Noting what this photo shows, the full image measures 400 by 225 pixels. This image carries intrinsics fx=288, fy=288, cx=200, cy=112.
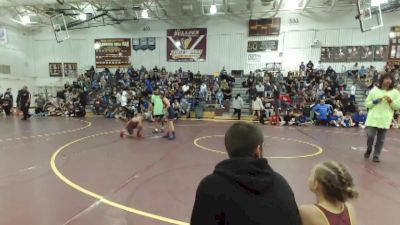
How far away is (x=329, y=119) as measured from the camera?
1357 cm

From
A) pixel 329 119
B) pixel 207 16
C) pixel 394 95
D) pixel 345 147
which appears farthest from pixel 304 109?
pixel 207 16

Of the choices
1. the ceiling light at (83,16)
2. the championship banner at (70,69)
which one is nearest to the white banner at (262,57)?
the ceiling light at (83,16)

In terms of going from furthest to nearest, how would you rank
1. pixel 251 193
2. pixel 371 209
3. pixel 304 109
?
pixel 304 109 < pixel 371 209 < pixel 251 193

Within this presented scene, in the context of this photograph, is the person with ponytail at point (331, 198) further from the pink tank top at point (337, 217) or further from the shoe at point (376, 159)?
the shoe at point (376, 159)

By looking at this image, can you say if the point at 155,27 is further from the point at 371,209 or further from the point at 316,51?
the point at 371,209

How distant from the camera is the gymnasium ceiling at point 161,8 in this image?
1975 cm

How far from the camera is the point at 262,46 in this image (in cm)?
2161

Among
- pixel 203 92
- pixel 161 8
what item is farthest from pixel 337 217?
pixel 161 8

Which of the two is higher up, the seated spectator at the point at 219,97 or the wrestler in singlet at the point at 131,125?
the seated spectator at the point at 219,97

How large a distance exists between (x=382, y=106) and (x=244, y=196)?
5.72 meters

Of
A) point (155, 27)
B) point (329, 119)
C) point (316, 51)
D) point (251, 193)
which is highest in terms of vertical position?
point (155, 27)

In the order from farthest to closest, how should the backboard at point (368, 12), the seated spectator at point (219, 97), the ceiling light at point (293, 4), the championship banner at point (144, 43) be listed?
the championship banner at point (144, 43), the ceiling light at point (293, 4), the seated spectator at point (219, 97), the backboard at point (368, 12)

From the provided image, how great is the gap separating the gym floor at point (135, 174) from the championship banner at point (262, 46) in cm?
1346

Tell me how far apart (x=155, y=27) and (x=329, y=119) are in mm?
15514
